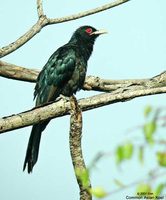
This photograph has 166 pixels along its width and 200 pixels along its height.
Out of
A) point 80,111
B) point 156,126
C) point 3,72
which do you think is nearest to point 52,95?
point 3,72

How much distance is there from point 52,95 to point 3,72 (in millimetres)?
1075

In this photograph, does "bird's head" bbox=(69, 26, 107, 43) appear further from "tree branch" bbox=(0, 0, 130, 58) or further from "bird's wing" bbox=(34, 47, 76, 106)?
"tree branch" bbox=(0, 0, 130, 58)

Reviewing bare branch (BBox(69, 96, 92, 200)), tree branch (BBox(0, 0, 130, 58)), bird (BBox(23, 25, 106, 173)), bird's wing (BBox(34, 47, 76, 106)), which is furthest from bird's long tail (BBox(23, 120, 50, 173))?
bare branch (BBox(69, 96, 92, 200))

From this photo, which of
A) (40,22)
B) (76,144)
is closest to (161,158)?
(76,144)

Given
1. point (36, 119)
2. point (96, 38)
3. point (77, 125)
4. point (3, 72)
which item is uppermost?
point (96, 38)

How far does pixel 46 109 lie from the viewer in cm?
488

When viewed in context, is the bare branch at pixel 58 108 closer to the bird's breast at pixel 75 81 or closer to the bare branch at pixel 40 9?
the bare branch at pixel 40 9

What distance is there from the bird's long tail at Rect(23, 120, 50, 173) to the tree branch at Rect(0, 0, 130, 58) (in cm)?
120

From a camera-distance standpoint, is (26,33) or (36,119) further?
(26,33)

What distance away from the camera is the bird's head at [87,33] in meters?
9.01

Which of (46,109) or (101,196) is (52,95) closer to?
(46,109)

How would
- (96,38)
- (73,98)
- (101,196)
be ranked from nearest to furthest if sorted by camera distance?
(101,196) → (73,98) → (96,38)

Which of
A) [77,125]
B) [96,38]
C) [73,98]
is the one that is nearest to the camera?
[77,125]

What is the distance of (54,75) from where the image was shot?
25.8ft
